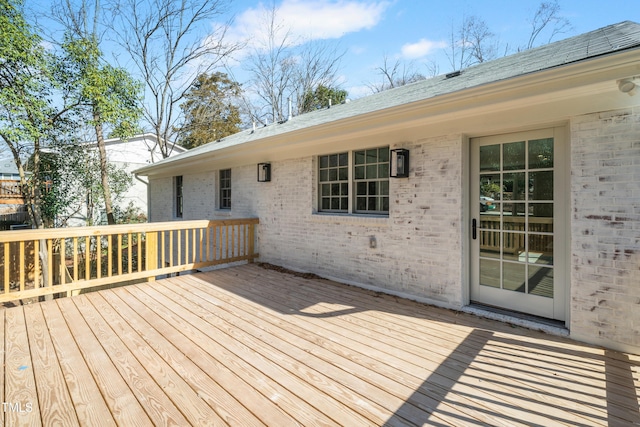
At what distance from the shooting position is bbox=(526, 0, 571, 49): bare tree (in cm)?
1351

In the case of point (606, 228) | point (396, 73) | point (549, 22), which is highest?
point (549, 22)

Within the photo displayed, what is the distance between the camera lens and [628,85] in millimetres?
2457

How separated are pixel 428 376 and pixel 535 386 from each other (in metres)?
0.75

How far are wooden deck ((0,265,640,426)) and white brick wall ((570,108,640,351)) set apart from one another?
0.29 metres

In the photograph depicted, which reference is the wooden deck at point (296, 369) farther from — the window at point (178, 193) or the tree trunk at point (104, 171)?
the tree trunk at point (104, 171)

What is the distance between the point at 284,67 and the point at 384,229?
1538 centimetres

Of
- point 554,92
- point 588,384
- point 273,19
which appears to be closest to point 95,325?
point 588,384

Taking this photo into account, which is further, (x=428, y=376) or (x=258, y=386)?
(x=428, y=376)

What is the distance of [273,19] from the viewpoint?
1527 cm

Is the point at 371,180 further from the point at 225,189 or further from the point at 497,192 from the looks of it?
the point at 225,189

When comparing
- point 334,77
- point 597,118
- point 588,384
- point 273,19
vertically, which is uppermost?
point 273,19

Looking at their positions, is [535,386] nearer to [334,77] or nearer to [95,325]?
[95,325]

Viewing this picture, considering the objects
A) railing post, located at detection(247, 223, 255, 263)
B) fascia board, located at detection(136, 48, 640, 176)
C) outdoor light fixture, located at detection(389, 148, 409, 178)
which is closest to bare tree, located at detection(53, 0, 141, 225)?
railing post, located at detection(247, 223, 255, 263)

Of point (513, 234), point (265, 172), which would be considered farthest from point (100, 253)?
point (513, 234)
